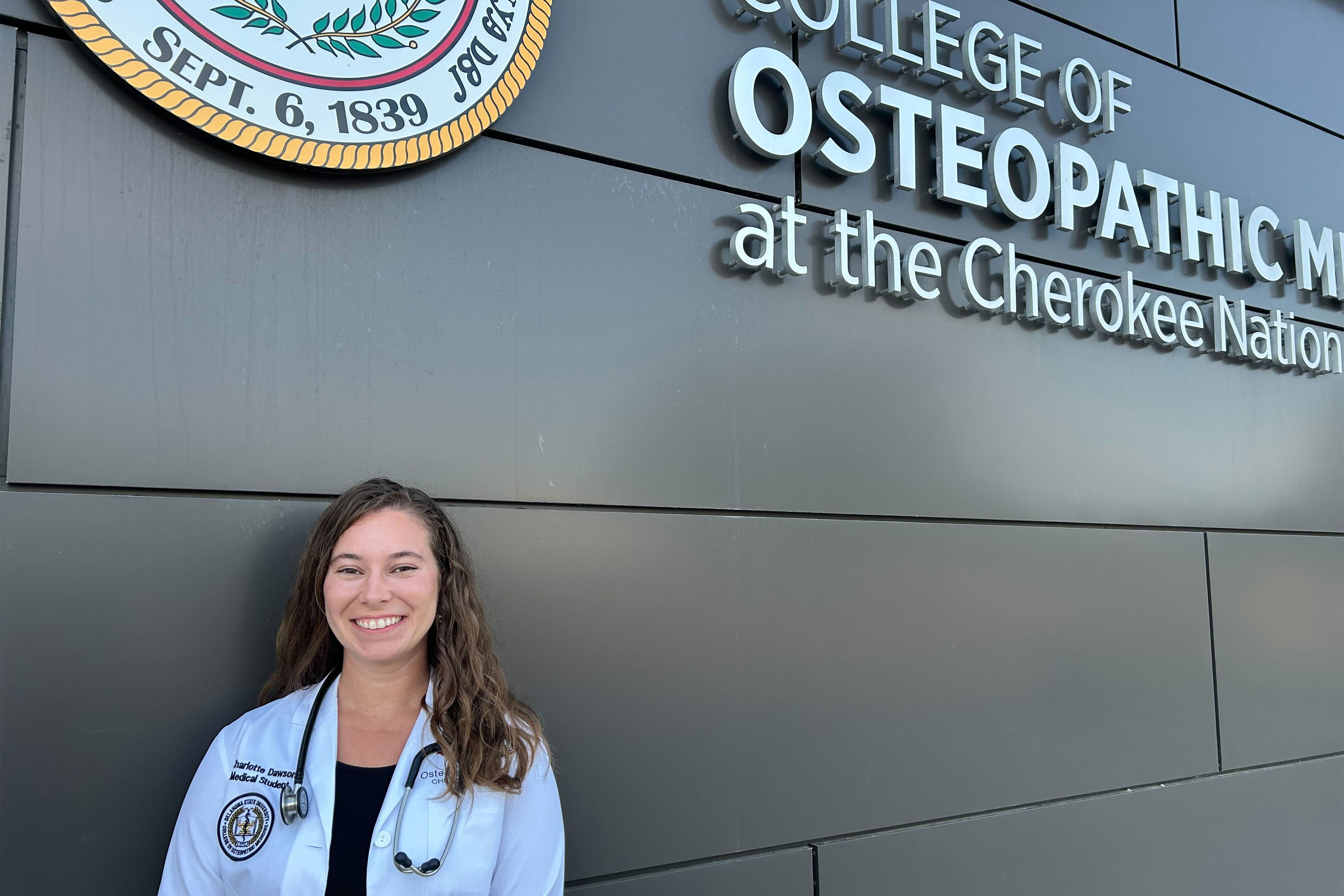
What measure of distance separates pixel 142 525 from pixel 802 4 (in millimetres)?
2501

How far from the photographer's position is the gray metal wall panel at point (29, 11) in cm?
210

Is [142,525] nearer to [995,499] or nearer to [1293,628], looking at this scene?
[995,499]

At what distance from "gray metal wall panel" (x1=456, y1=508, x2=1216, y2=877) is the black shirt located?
0.59 metres

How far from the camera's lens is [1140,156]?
4188 mm

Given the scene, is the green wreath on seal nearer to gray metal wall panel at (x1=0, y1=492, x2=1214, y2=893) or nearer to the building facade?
the building facade

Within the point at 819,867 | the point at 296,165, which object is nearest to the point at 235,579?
the point at 296,165

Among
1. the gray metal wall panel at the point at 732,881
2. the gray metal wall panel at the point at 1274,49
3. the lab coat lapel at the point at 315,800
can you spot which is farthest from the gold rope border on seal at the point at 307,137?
the gray metal wall panel at the point at 1274,49

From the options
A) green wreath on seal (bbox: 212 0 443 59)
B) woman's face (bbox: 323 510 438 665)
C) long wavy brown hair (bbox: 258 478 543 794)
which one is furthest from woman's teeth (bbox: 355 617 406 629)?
green wreath on seal (bbox: 212 0 443 59)

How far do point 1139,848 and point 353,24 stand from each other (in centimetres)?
379

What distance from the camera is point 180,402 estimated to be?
2.23m

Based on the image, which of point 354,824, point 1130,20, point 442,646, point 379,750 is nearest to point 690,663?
point 442,646

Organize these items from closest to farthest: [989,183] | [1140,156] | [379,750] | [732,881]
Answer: [379,750] → [732,881] → [989,183] → [1140,156]

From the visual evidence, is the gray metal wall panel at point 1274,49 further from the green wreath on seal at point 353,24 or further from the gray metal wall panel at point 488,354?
the green wreath on seal at point 353,24

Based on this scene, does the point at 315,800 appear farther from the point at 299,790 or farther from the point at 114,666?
the point at 114,666
